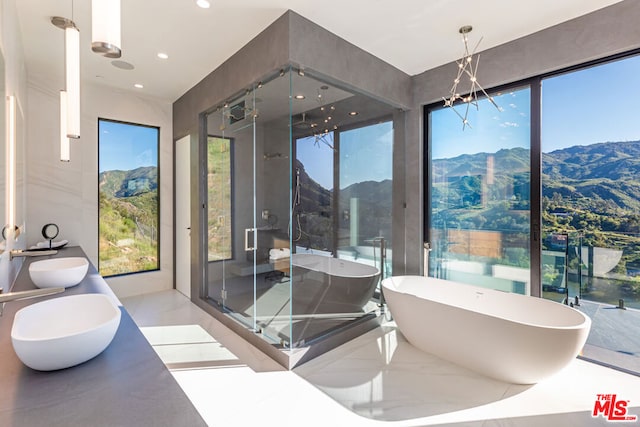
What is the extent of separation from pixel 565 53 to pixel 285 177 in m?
2.75

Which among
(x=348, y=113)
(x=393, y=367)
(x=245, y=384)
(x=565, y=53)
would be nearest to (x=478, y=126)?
(x=565, y=53)

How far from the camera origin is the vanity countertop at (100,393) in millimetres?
757

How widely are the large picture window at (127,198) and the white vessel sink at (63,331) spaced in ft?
11.4

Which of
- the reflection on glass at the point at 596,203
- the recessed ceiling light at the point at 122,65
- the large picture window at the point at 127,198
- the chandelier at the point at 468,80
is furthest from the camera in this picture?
the large picture window at the point at 127,198

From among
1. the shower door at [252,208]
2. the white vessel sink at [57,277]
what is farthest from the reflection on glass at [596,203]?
the white vessel sink at [57,277]

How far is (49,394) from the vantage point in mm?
855

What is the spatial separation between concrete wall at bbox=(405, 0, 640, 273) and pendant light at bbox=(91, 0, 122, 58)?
11.0 feet

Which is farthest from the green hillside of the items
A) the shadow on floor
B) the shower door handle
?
the shadow on floor

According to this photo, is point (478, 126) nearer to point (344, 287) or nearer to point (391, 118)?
point (391, 118)

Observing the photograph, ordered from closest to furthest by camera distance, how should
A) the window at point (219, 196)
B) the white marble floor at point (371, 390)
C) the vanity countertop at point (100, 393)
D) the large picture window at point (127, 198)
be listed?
the vanity countertop at point (100, 393) < the white marble floor at point (371, 390) < the window at point (219, 196) < the large picture window at point (127, 198)

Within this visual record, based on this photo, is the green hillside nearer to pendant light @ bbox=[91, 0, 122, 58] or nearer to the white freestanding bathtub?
the white freestanding bathtub

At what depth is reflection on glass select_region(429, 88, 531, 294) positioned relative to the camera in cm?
311

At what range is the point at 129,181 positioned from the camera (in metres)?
4.48

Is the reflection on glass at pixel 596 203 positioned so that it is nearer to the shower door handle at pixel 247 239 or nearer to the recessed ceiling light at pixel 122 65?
the shower door handle at pixel 247 239
